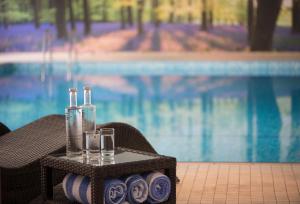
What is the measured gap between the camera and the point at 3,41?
16422 mm

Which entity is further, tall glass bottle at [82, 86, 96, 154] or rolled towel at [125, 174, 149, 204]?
tall glass bottle at [82, 86, 96, 154]

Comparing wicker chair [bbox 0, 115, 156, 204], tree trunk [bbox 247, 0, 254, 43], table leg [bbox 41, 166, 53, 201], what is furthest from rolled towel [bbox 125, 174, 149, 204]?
tree trunk [bbox 247, 0, 254, 43]

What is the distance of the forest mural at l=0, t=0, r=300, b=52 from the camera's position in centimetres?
1605

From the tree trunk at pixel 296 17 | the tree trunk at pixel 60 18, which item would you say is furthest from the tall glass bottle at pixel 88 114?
the tree trunk at pixel 60 18

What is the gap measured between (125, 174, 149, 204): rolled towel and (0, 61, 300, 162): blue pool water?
8.30 feet

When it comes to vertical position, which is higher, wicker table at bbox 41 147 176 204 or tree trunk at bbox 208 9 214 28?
wicker table at bbox 41 147 176 204

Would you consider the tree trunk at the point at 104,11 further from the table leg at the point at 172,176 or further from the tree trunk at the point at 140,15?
the table leg at the point at 172,176

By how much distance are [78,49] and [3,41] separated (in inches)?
64.2

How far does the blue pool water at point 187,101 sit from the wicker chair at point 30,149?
1.70 m

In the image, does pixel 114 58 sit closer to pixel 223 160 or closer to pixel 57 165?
pixel 223 160

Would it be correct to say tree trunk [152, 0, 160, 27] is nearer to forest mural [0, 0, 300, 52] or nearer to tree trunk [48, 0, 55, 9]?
forest mural [0, 0, 300, 52]

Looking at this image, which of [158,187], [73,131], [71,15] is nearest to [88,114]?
[73,131]

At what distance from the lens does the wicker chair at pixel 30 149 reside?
397 centimetres

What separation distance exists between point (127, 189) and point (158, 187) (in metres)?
0.16
